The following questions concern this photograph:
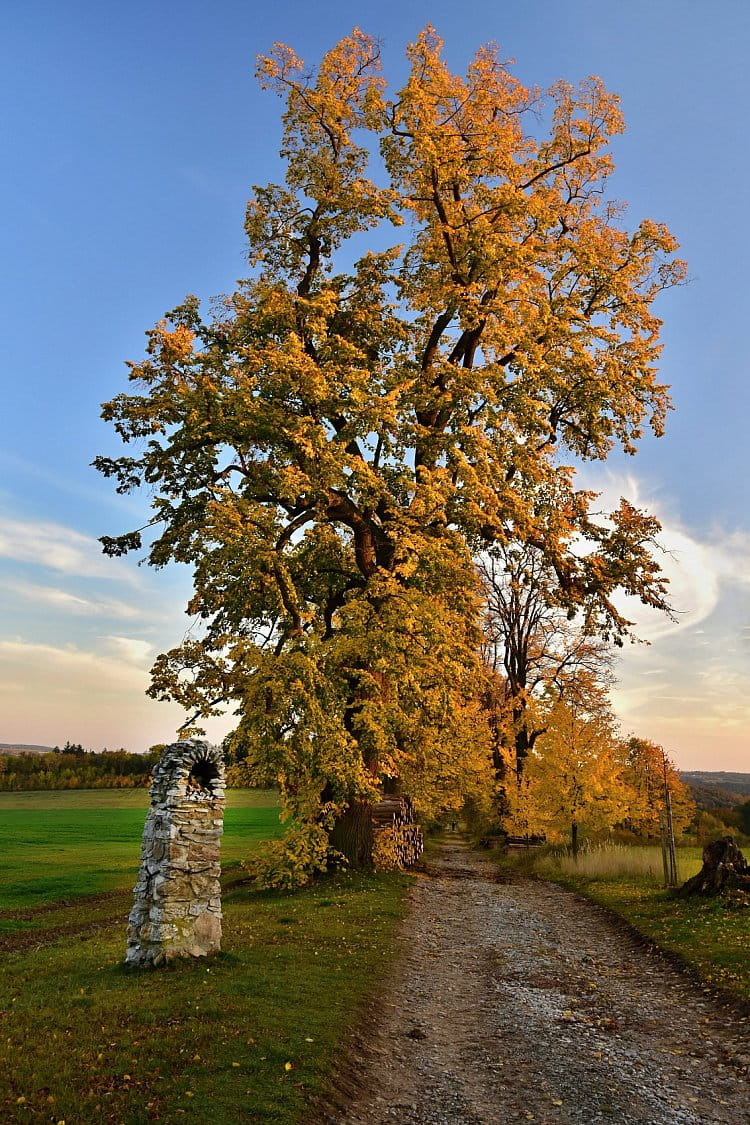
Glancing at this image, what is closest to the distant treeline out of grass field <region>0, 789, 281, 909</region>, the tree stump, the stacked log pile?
grass field <region>0, 789, 281, 909</region>

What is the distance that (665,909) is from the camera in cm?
1664

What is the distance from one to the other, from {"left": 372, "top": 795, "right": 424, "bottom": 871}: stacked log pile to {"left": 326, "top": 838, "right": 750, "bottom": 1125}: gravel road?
22.4 feet

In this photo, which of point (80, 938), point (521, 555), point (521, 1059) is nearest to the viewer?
point (521, 1059)

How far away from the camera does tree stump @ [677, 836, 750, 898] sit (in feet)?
53.6

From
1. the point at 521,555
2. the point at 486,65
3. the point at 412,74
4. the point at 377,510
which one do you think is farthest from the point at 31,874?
the point at 486,65

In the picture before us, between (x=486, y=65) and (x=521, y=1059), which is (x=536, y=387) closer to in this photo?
(x=486, y=65)

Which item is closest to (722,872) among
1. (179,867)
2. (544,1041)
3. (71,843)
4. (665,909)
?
(665,909)

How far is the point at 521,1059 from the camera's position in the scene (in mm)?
8492

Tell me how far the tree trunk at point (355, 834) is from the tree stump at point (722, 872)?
355 inches

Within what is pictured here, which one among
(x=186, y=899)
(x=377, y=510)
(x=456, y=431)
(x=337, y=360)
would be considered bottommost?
(x=186, y=899)

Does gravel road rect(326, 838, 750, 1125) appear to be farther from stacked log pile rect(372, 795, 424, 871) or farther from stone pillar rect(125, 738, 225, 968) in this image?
stacked log pile rect(372, 795, 424, 871)

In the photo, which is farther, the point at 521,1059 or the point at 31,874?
the point at 31,874

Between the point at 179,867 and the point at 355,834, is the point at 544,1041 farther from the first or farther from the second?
the point at 355,834

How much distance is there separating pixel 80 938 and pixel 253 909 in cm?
379
